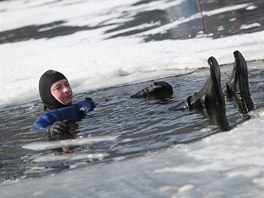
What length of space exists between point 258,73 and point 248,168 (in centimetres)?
423

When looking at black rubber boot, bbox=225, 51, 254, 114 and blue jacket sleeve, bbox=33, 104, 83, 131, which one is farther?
blue jacket sleeve, bbox=33, 104, 83, 131

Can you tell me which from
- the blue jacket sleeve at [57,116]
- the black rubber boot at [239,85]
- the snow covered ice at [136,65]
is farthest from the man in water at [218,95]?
the blue jacket sleeve at [57,116]

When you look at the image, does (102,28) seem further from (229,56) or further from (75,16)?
(229,56)

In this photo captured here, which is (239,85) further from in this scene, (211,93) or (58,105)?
(58,105)

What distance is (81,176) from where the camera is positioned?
4441 mm

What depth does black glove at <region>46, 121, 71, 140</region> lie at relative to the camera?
6.23 m

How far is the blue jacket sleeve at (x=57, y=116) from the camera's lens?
691cm

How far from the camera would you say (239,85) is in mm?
6590

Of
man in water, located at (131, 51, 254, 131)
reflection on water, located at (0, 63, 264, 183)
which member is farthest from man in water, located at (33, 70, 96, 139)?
man in water, located at (131, 51, 254, 131)

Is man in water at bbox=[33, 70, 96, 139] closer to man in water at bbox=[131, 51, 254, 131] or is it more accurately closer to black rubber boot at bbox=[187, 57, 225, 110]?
man in water at bbox=[131, 51, 254, 131]

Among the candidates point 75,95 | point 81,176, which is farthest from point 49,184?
point 75,95

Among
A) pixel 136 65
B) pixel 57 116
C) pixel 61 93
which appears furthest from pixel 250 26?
pixel 57 116

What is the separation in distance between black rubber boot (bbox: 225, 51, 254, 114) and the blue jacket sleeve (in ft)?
6.09

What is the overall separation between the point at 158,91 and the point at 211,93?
5.00 feet
